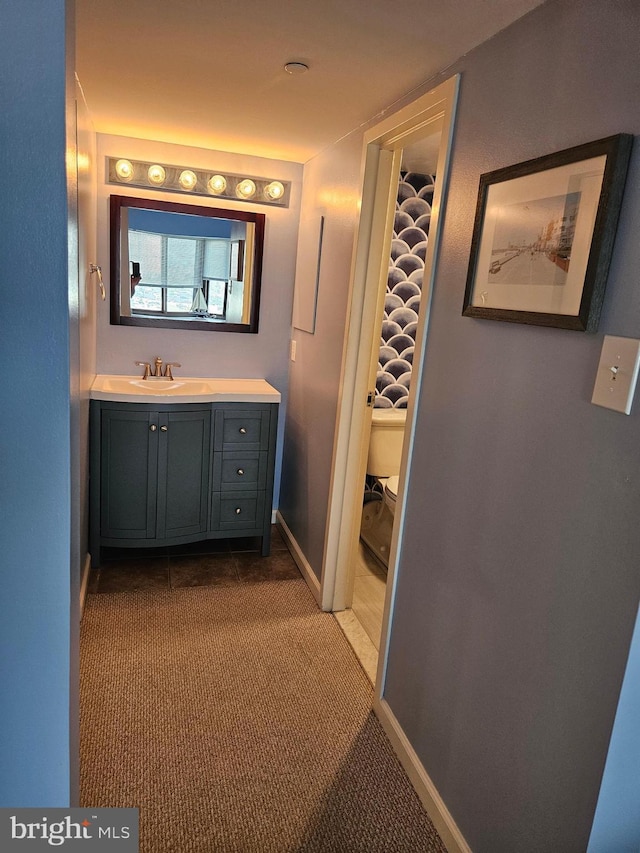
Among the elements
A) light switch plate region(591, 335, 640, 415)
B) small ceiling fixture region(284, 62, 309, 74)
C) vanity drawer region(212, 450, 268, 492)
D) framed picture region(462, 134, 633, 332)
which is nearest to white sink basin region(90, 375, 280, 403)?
vanity drawer region(212, 450, 268, 492)

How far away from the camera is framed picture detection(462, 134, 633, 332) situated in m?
1.19

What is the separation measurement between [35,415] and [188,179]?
2580 millimetres

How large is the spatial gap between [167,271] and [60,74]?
2.44 metres

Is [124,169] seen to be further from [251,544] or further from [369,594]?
[369,594]

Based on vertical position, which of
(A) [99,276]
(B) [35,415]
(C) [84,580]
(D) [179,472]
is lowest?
(C) [84,580]

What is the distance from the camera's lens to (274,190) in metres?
3.37

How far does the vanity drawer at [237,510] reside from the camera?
320 cm

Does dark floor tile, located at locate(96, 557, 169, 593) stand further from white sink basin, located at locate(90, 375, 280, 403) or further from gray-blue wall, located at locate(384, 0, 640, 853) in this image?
gray-blue wall, located at locate(384, 0, 640, 853)

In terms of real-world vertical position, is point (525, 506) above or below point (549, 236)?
below

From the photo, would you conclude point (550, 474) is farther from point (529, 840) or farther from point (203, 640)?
point (203, 640)

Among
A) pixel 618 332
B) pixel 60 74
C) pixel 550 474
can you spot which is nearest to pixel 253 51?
pixel 60 74

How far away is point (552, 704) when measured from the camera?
4.28ft

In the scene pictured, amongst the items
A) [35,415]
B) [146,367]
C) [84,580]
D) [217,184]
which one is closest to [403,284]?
[217,184]

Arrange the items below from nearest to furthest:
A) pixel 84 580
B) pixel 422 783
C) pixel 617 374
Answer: pixel 617 374
pixel 422 783
pixel 84 580
